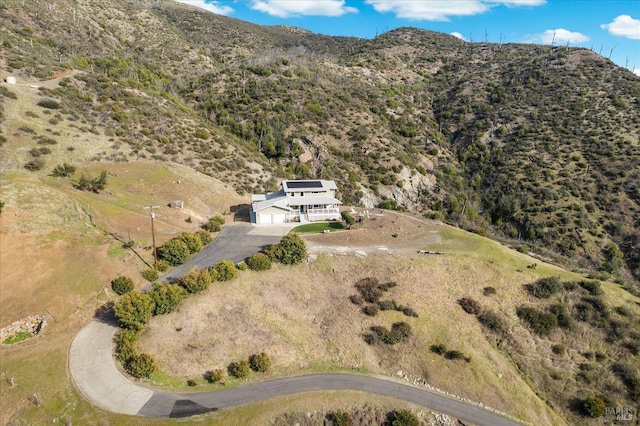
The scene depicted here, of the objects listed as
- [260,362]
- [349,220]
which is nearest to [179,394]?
[260,362]

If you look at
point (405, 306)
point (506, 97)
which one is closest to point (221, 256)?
point (405, 306)

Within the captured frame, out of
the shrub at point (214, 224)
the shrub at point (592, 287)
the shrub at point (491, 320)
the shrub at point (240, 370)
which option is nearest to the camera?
the shrub at point (240, 370)

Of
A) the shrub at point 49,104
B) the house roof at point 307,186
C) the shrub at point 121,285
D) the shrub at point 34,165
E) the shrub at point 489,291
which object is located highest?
the shrub at point 49,104

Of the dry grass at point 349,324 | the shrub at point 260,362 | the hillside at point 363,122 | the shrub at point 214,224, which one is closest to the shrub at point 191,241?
the shrub at point 214,224

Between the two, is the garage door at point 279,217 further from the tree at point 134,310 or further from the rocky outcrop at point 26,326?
the rocky outcrop at point 26,326

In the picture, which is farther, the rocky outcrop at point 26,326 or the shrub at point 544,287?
the shrub at point 544,287

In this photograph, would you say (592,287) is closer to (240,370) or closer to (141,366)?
(240,370)

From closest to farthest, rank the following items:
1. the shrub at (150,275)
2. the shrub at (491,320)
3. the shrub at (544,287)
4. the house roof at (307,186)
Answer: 1. the shrub at (491,320)
2. the shrub at (150,275)
3. the shrub at (544,287)
4. the house roof at (307,186)
